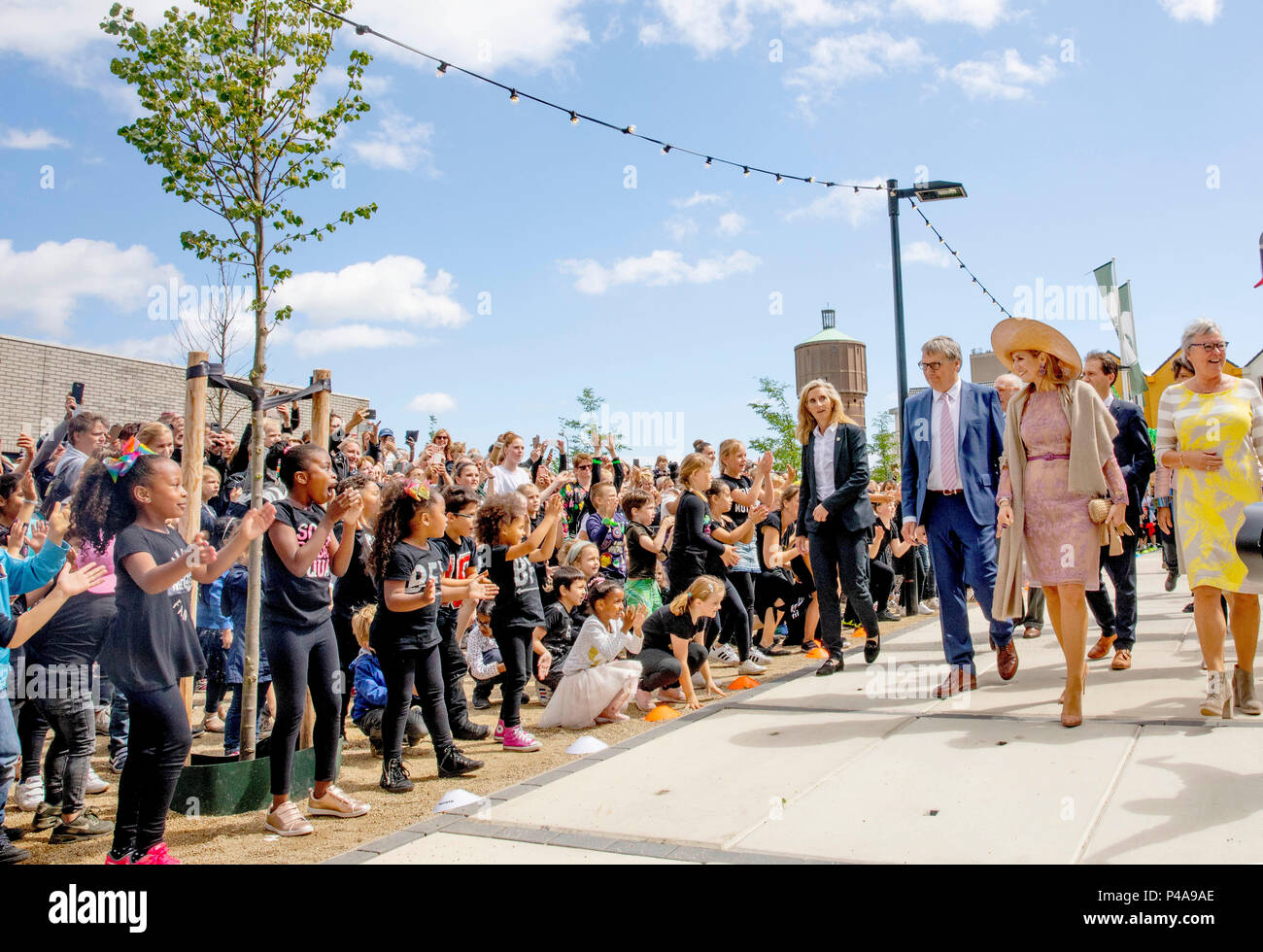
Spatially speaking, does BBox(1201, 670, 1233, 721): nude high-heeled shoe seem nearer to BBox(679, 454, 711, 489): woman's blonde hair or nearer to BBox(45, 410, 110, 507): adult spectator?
BBox(679, 454, 711, 489): woman's blonde hair

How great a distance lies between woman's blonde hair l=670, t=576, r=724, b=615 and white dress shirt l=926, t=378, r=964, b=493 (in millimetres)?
1635

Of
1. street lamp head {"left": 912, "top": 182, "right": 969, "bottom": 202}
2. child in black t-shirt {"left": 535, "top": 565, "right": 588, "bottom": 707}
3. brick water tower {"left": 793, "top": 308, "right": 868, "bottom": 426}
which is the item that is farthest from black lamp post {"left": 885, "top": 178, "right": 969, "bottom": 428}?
brick water tower {"left": 793, "top": 308, "right": 868, "bottom": 426}

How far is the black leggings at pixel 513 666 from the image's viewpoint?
5.55 m

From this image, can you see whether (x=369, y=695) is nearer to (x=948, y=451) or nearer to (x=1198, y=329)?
(x=948, y=451)

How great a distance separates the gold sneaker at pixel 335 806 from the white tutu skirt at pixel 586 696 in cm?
194

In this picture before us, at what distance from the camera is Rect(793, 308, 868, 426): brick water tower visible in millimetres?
90688

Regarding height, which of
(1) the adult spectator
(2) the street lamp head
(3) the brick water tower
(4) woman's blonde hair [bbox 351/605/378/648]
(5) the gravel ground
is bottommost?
(5) the gravel ground

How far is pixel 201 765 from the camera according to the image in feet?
14.3

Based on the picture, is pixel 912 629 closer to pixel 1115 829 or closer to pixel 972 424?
pixel 972 424

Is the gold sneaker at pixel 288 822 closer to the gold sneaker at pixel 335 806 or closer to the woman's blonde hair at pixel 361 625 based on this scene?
the gold sneaker at pixel 335 806
